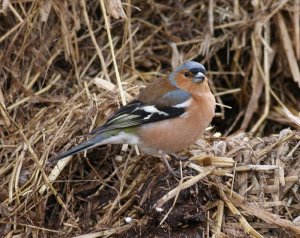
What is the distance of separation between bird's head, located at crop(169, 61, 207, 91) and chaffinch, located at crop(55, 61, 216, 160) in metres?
0.08

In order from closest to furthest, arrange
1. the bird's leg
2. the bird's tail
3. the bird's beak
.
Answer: the bird's tail
the bird's leg
the bird's beak

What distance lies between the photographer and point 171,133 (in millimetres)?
4297

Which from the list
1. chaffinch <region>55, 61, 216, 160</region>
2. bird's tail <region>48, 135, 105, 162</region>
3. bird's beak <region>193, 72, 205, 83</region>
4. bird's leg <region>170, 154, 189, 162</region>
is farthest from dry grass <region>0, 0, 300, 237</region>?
bird's beak <region>193, 72, 205, 83</region>

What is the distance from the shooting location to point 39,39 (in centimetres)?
544

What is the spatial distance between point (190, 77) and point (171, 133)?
Answer: 454 millimetres

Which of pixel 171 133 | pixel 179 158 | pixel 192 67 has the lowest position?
pixel 179 158

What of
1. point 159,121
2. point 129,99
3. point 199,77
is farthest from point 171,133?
point 129,99

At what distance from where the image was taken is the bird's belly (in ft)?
14.0

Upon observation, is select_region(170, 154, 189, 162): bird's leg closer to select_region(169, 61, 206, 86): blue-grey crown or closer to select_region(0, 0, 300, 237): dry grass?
select_region(0, 0, 300, 237): dry grass

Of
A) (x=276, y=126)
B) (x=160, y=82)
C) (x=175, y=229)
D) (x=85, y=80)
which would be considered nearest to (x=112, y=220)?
(x=175, y=229)

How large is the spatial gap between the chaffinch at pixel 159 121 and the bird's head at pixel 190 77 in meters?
0.08

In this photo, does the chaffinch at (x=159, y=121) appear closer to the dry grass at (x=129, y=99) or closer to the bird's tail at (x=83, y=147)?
the bird's tail at (x=83, y=147)

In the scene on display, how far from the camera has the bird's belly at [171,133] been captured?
168 inches

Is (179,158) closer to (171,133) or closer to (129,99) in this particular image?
(171,133)
